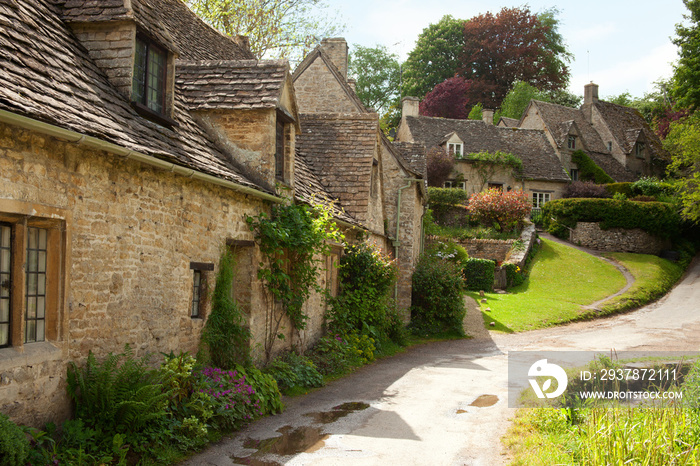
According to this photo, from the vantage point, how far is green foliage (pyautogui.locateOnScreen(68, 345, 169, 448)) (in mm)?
6578

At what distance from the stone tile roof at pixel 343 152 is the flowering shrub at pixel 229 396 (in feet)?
28.4

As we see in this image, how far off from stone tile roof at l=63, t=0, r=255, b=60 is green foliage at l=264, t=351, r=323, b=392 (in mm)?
5986

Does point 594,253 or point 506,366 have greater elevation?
point 594,253

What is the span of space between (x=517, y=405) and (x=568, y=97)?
62871 mm

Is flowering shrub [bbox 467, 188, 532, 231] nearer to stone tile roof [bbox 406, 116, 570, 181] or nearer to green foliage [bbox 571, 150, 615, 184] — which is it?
stone tile roof [bbox 406, 116, 570, 181]

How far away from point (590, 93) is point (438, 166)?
68.9 feet

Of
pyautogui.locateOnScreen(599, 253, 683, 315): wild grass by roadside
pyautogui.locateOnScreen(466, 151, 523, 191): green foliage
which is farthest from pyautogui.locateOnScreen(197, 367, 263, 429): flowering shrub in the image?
pyautogui.locateOnScreen(466, 151, 523, 191): green foliage

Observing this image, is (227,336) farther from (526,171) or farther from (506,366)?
(526,171)

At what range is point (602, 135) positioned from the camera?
53.7m

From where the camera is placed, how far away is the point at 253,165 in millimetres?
11422

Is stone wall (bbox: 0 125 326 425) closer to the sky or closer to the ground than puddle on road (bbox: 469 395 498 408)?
closer to the sky

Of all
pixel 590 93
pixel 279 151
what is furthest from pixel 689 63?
pixel 279 151

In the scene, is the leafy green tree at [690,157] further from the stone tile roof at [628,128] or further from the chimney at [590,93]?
the chimney at [590,93]

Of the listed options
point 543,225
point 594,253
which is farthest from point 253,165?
point 543,225
